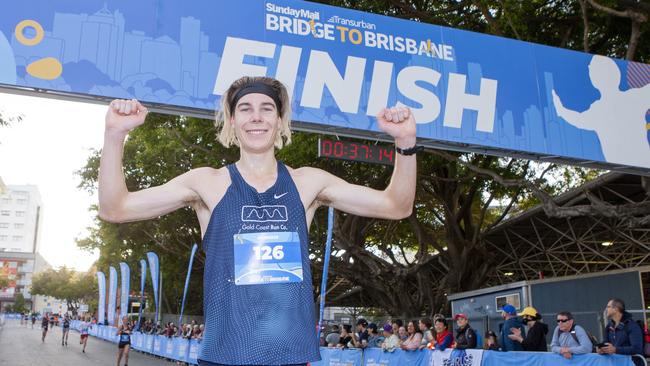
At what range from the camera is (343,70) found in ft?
32.4

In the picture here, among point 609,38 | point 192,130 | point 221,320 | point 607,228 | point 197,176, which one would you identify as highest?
point 609,38

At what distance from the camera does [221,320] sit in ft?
6.60

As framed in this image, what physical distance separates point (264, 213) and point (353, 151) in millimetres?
8723

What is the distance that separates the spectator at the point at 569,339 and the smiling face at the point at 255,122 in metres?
6.72

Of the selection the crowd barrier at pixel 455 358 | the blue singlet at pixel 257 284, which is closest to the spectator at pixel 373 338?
the crowd barrier at pixel 455 358

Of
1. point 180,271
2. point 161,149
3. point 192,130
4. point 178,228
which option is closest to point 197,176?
point 192,130

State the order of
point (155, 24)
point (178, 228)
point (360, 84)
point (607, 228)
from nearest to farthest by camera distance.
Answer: point (155, 24) < point (360, 84) < point (607, 228) < point (178, 228)

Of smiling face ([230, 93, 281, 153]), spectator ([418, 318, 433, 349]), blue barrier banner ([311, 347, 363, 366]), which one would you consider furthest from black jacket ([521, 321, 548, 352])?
smiling face ([230, 93, 281, 153])

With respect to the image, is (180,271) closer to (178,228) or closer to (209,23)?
(178,228)

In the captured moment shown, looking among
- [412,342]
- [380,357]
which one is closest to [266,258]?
[412,342]

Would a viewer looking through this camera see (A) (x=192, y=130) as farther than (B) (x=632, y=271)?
Yes

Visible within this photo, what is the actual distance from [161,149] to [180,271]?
1831 centimetres

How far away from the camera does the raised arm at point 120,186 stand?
81.4 inches

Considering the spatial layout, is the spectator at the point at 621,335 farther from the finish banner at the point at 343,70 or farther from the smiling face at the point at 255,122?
the smiling face at the point at 255,122
